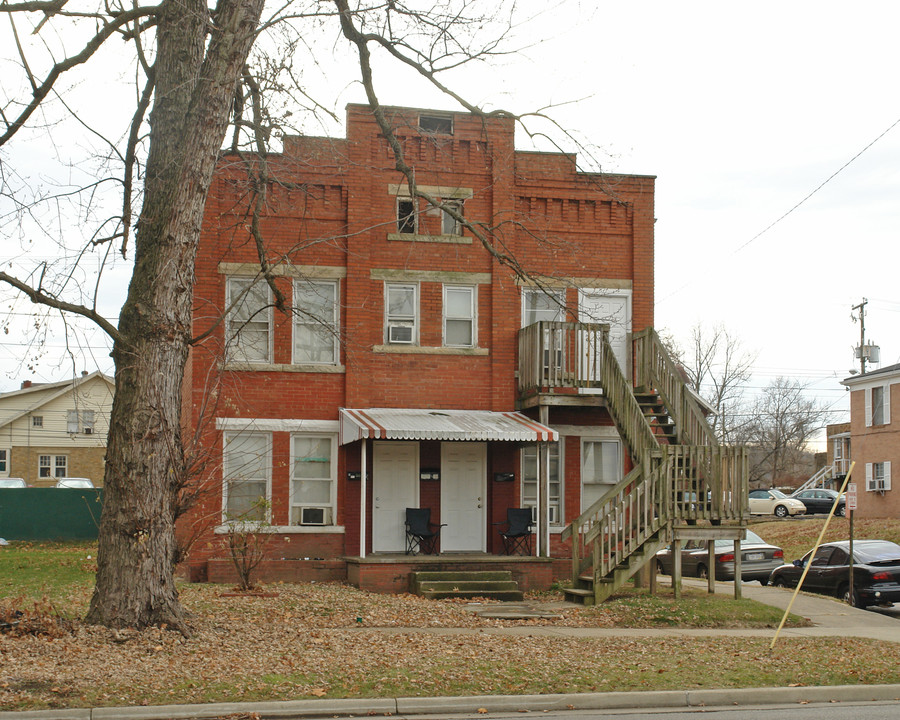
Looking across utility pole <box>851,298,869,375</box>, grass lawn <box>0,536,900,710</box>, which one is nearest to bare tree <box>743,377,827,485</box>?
utility pole <box>851,298,869,375</box>

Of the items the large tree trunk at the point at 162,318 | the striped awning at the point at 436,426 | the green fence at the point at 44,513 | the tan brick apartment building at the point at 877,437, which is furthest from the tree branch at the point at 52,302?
the tan brick apartment building at the point at 877,437

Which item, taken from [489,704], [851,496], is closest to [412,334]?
[851,496]

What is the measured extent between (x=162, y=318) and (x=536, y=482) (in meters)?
10.8

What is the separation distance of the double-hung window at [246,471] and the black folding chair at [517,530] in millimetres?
4683

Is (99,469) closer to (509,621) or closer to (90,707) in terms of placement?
(509,621)

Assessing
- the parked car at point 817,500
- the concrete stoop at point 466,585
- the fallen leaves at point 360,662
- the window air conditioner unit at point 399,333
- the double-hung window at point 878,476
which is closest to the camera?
the fallen leaves at point 360,662

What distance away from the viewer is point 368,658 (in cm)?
1041

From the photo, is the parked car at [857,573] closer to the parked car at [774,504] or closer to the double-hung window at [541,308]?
the double-hung window at [541,308]

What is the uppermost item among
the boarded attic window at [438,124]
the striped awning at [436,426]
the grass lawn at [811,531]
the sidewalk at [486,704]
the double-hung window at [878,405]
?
the boarded attic window at [438,124]

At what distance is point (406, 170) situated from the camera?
15.1 metres

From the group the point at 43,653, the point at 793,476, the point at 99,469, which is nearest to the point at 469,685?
the point at 43,653

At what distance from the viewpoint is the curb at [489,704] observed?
827 centimetres

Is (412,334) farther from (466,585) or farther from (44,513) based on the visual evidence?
(44,513)

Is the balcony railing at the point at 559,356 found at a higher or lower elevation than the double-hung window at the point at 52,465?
higher
